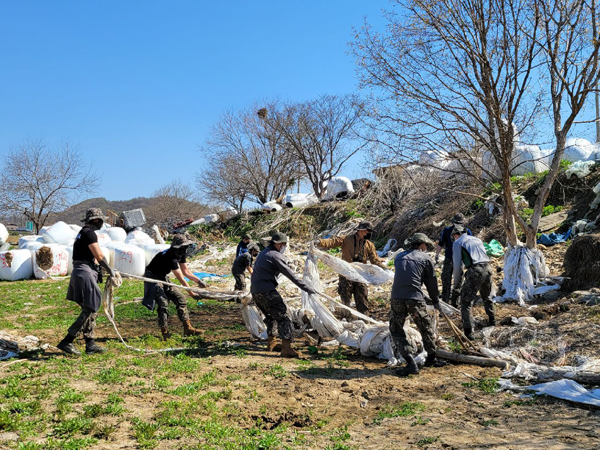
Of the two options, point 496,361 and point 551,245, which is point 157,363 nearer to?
point 496,361

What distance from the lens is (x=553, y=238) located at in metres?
12.1

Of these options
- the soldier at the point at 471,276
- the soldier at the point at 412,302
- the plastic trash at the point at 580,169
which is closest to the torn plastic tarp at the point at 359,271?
the soldier at the point at 471,276

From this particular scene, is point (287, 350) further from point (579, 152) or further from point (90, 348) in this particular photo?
point (579, 152)

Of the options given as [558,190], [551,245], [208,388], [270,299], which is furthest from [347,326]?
[558,190]

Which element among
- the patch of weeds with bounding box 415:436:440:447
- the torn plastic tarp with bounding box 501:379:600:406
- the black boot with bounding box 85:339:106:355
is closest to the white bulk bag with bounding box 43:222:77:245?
the black boot with bounding box 85:339:106:355

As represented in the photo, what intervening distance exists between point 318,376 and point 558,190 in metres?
12.2

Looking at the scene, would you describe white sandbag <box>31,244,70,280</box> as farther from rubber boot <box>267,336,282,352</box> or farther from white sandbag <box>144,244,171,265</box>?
rubber boot <box>267,336,282,352</box>

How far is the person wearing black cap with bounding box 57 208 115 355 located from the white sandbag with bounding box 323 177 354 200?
1948 cm

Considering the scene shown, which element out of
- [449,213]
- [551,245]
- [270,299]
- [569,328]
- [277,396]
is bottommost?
[277,396]

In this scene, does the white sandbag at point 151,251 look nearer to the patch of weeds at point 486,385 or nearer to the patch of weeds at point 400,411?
the patch of weeds at point 486,385

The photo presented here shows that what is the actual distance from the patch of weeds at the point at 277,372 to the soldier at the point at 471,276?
9.08 ft

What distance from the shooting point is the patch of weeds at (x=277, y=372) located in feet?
17.7

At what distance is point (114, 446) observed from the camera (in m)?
3.49

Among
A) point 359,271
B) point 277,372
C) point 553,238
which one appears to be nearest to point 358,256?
point 359,271
